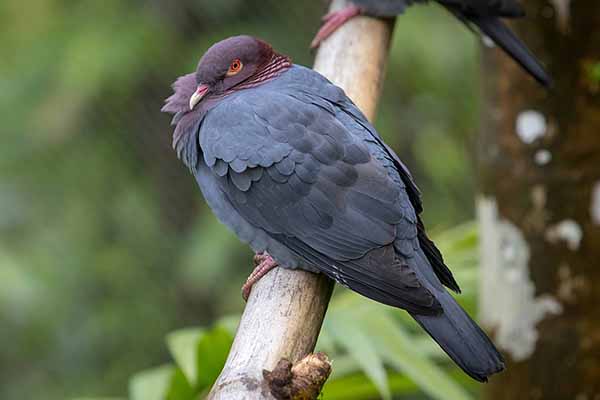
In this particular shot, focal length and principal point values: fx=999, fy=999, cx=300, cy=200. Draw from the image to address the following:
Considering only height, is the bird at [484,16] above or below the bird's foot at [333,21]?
below

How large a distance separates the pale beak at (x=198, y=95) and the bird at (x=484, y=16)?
0.51m

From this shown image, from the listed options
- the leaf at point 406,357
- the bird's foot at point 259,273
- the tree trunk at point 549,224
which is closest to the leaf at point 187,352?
the bird's foot at point 259,273

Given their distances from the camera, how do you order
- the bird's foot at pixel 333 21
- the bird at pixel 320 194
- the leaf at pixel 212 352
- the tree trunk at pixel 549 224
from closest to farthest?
the bird at pixel 320 194 < the leaf at pixel 212 352 < the tree trunk at pixel 549 224 < the bird's foot at pixel 333 21

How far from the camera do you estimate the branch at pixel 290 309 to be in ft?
5.02

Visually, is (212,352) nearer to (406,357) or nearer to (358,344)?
(358,344)

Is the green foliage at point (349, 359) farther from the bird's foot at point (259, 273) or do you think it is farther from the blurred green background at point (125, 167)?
the blurred green background at point (125, 167)

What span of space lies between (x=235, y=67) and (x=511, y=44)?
771 millimetres

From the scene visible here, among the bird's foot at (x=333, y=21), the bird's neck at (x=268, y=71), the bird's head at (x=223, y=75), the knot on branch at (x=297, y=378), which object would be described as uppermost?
the bird's head at (x=223, y=75)

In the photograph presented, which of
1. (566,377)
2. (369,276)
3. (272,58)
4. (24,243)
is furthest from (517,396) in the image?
(24,243)

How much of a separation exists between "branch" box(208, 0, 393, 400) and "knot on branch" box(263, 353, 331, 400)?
0.02 metres

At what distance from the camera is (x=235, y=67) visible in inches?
92.7

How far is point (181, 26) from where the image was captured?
5020mm

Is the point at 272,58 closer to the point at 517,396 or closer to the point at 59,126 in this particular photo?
the point at 517,396

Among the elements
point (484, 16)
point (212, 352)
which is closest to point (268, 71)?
point (212, 352)
